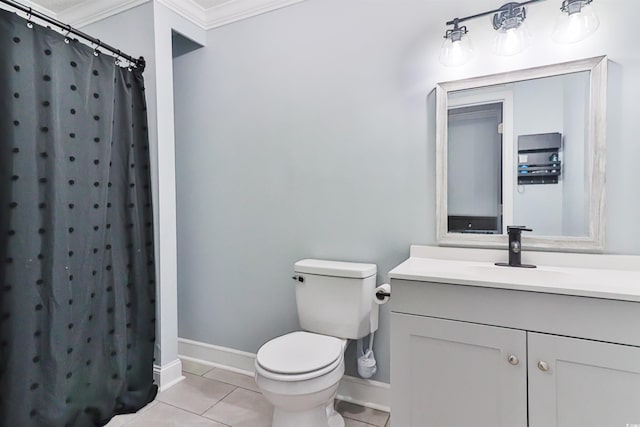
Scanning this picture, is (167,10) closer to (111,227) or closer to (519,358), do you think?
(111,227)

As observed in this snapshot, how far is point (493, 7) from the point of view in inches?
64.4

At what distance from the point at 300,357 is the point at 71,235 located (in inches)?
50.0

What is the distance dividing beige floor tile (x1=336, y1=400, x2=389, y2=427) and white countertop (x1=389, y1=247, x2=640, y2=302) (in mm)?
859

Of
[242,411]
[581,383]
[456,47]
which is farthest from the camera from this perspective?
[242,411]

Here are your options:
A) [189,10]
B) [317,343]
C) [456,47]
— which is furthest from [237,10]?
[317,343]

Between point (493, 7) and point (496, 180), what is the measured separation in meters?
0.81

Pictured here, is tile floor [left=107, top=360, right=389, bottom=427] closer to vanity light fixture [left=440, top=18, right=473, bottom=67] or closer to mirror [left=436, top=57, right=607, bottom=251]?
mirror [left=436, top=57, right=607, bottom=251]

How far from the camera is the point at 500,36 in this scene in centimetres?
158

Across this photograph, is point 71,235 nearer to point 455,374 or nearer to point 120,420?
point 120,420

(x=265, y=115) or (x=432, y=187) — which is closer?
(x=432, y=187)

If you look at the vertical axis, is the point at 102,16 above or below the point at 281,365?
above

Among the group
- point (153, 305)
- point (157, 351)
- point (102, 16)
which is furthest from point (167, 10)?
point (157, 351)

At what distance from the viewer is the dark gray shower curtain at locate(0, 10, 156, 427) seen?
59.1 inches

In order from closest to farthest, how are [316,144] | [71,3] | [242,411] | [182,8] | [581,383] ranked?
[581,383]
[242,411]
[316,144]
[182,8]
[71,3]
